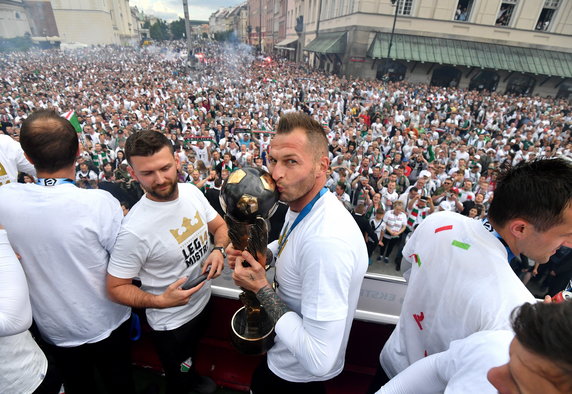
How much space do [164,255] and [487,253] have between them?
6.63 feet

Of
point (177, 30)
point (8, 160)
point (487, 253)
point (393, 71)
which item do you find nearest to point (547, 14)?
point (393, 71)

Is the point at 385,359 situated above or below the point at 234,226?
below

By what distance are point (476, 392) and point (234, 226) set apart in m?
1.22

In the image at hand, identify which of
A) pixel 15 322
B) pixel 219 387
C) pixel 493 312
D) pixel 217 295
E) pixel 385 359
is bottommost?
pixel 219 387

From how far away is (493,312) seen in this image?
1.33 meters

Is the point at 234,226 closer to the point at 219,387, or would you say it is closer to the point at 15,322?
the point at 15,322

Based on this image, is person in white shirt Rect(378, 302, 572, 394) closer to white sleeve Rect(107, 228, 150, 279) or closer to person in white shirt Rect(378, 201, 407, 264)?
white sleeve Rect(107, 228, 150, 279)

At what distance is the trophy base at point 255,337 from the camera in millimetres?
1885

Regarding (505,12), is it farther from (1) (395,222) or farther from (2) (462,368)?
(2) (462,368)

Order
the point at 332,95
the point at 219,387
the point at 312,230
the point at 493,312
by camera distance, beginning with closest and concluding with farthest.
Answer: the point at 493,312 < the point at 312,230 < the point at 219,387 < the point at 332,95

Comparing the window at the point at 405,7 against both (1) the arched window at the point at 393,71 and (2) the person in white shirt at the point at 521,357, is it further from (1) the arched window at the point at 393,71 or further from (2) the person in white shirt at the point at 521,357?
(2) the person in white shirt at the point at 521,357

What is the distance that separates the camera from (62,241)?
181 cm

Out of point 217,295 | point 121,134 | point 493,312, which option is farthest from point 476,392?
point 121,134

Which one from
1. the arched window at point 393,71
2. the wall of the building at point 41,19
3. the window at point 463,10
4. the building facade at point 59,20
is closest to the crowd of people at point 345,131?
the arched window at point 393,71
